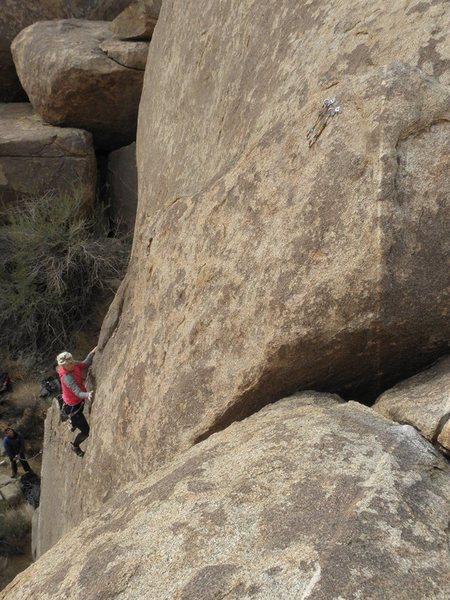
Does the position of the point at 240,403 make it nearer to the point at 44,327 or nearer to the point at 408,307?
the point at 408,307

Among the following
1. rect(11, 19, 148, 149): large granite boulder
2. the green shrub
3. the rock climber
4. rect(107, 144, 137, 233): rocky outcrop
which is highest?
rect(11, 19, 148, 149): large granite boulder

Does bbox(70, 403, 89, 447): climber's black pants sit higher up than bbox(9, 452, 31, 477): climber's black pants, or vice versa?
bbox(70, 403, 89, 447): climber's black pants

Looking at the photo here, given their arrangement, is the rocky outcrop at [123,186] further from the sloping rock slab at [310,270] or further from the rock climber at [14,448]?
the sloping rock slab at [310,270]

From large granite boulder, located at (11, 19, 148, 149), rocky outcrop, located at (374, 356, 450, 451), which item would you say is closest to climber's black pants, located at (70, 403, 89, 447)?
rocky outcrop, located at (374, 356, 450, 451)

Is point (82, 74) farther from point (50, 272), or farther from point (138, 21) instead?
point (50, 272)

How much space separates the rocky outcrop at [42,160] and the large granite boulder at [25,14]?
3.05 ft

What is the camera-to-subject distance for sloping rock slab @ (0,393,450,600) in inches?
66.4

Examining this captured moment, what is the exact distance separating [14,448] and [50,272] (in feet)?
7.31

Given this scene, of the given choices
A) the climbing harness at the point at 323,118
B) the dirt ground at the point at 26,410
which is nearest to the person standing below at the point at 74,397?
the climbing harness at the point at 323,118

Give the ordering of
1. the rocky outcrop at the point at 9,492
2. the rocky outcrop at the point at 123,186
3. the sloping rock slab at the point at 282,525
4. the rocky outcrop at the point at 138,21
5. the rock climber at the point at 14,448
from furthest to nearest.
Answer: the rocky outcrop at the point at 123,186 → the rocky outcrop at the point at 138,21 → the rocky outcrop at the point at 9,492 → the rock climber at the point at 14,448 → the sloping rock slab at the point at 282,525

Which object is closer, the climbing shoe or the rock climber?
the climbing shoe

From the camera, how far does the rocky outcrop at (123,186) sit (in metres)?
9.26

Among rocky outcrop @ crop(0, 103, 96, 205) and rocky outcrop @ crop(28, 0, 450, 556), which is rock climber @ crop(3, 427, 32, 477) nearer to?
rocky outcrop @ crop(0, 103, 96, 205)

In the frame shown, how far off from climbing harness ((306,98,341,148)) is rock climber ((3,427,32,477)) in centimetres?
580
